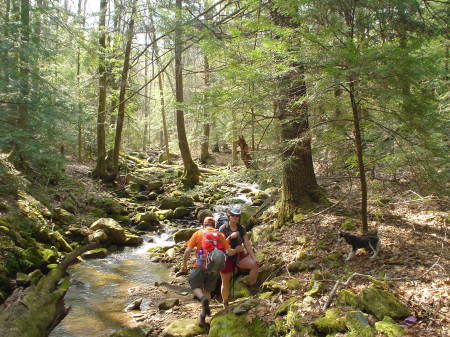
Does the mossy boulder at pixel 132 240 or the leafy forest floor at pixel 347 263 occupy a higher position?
the leafy forest floor at pixel 347 263

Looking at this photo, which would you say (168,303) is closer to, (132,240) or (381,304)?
(381,304)

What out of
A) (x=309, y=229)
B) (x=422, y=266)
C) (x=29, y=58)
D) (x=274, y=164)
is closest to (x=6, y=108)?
(x=29, y=58)

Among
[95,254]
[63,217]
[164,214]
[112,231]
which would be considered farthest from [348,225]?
[63,217]

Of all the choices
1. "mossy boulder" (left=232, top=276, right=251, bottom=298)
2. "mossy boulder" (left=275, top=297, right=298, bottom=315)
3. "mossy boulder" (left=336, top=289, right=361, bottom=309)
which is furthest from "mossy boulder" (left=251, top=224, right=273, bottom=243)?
"mossy boulder" (left=336, top=289, right=361, bottom=309)

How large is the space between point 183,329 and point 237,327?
1.00m

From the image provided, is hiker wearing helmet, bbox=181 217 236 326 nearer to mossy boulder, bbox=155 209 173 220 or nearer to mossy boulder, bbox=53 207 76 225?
mossy boulder, bbox=53 207 76 225

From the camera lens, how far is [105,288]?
304 inches

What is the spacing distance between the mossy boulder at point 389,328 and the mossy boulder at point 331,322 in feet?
1.20

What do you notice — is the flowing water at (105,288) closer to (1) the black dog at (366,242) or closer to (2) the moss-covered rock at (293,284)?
(2) the moss-covered rock at (293,284)

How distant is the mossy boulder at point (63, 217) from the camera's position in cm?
1051

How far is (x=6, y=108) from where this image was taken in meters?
7.13

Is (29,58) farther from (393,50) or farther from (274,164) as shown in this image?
(393,50)

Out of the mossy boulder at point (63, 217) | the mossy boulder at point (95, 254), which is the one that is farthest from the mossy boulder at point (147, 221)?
the mossy boulder at point (95, 254)

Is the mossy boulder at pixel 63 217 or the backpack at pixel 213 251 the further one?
the mossy boulder at pixel 63 217
